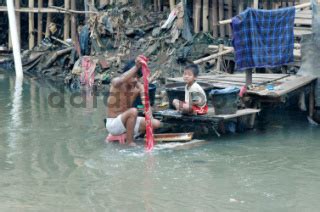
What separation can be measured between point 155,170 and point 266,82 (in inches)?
144

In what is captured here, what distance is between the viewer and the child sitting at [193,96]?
9.94 meters

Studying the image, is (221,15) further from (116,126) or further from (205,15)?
(116,126)

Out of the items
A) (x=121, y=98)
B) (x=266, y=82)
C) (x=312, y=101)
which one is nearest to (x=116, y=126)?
(x=121, y=98)

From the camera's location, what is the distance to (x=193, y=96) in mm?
10000

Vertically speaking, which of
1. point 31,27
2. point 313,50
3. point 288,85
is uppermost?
point 31,27

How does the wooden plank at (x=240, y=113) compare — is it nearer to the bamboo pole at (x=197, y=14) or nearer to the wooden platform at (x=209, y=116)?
the wooden platform at (x=209, y=116)

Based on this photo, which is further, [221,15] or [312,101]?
[221,15]

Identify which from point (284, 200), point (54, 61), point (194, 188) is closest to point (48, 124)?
point (194, 188)

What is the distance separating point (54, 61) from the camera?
18234 millimetres

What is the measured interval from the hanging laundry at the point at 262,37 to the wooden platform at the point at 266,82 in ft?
1.19

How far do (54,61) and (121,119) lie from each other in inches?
349

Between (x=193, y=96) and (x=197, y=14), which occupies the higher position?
(x=197, y=14)

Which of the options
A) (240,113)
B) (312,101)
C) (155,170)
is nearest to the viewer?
(155,170)

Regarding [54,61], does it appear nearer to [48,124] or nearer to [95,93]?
[95,93]
